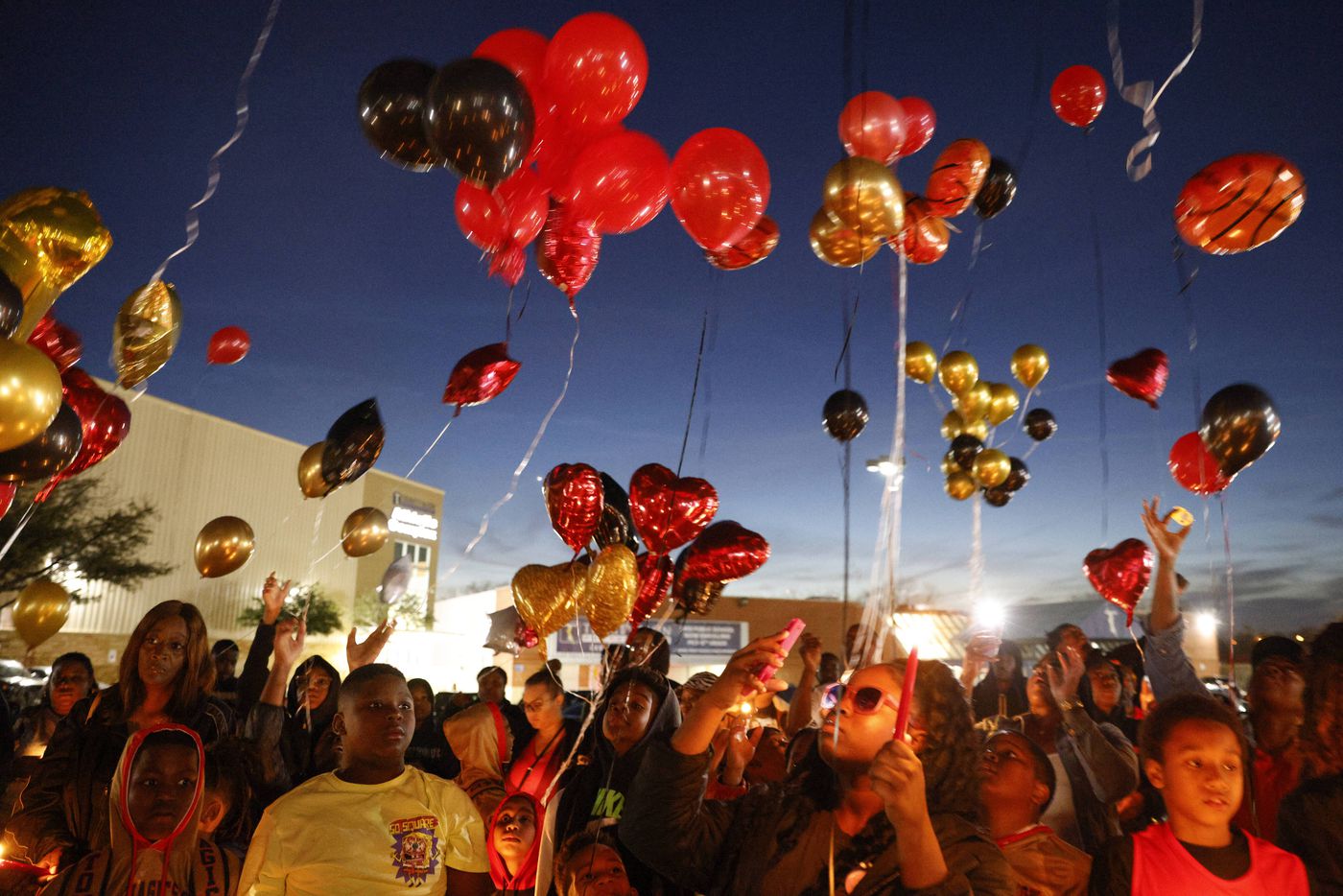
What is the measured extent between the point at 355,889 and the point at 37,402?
204cm

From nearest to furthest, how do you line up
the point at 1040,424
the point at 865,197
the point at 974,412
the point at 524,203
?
1. the point at 865,197
2. the point at 524,203
3. the point at 974,412
4. the point at 1040,424

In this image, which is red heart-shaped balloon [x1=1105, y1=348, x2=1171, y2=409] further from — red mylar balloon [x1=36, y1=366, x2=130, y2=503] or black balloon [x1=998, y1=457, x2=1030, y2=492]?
red mylar balloon [x1=36, y1=366, x2=130, y2=503]

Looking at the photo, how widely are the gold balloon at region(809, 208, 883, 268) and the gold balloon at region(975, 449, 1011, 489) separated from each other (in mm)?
3195

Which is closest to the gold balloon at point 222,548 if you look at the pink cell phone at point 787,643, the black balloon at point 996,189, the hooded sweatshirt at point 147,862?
the hooded sweatshirt at point 147,862

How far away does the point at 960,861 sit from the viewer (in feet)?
5.18

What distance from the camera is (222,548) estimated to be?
19.3 ft

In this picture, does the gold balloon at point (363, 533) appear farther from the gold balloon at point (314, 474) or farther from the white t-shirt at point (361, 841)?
the white t-shirt at point (361, 841)

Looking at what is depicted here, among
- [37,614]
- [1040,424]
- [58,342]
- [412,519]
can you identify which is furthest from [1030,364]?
[412,519]

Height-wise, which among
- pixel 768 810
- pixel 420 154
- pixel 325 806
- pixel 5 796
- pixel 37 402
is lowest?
pixel 5 796

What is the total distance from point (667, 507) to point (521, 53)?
7.82 feet

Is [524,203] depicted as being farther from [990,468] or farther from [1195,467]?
[990,468]

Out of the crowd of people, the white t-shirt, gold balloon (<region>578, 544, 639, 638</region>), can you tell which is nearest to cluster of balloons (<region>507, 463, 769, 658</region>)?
gold balloon (<region>578, 544, 639, 638</region>)

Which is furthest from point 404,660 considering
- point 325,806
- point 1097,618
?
point 325,806

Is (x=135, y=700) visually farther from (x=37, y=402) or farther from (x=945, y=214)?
(x=945, y=214)
